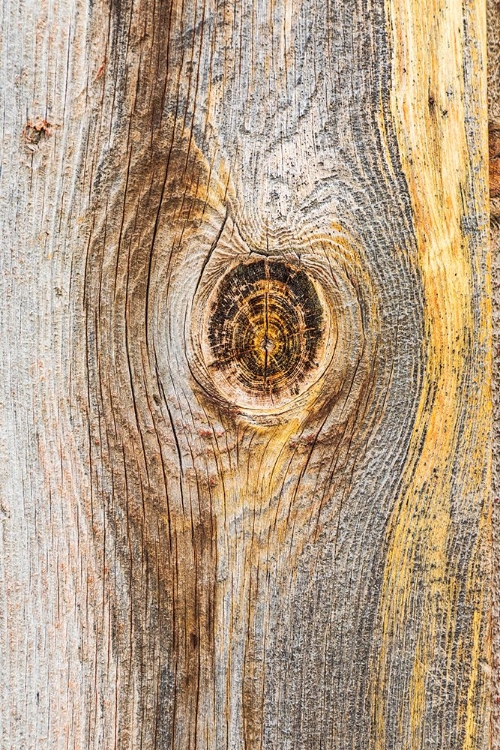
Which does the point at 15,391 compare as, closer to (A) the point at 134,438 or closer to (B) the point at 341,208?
(A) the point at 134,438

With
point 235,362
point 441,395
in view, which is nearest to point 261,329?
point 235,362

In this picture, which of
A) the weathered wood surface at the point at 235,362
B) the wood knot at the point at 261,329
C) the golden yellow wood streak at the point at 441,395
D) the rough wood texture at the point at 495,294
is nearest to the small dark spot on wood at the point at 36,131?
the weathered wood surface at the point at 235,362

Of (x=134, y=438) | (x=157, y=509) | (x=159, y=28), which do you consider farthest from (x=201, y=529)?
(x=159, y=28)

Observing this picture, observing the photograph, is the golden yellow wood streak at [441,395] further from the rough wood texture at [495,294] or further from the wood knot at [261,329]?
the wood knot at [261,329]

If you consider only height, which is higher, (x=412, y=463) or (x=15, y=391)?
(x=15, y=391)

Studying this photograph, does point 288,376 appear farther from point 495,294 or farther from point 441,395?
point 495,294

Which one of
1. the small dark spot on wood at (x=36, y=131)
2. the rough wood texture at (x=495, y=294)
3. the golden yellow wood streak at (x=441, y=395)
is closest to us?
the small dark spot on wood at (x=36, y=131)

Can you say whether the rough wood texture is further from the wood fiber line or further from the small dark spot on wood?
A: the small dark spot on wood
